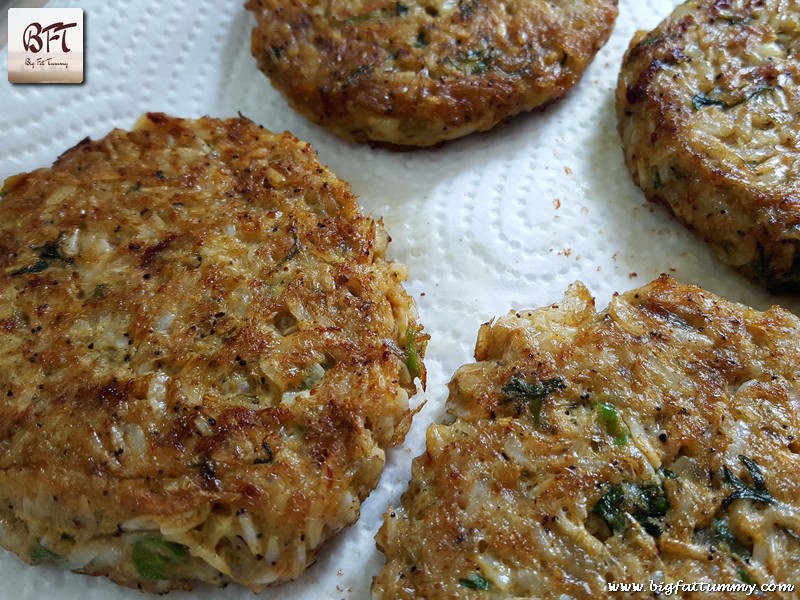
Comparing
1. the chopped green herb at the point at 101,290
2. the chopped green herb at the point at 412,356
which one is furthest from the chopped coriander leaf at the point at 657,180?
the chopped green herb at the point at 101,290

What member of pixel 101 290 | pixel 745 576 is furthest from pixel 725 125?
pixel 101 290

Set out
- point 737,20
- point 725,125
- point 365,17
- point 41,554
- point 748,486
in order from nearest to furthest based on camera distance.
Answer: point 748,486
point 41,554
point 725,125
point 737,20
point 365,17

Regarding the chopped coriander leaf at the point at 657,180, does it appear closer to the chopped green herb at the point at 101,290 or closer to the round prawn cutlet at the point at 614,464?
the round prawn cutlet at the point at 614,464

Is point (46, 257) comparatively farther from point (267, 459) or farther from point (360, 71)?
point (360, 71)

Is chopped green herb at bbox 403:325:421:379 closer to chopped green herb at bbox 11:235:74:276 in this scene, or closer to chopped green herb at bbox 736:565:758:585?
chopped green herb at bbox 736:565:758:585

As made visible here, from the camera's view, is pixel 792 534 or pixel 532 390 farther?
pixel 532 390

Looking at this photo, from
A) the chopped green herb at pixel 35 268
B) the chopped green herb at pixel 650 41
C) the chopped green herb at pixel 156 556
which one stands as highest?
the chopped green herb at pixel 650 41

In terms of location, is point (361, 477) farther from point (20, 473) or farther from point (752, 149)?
point (752, 149)
